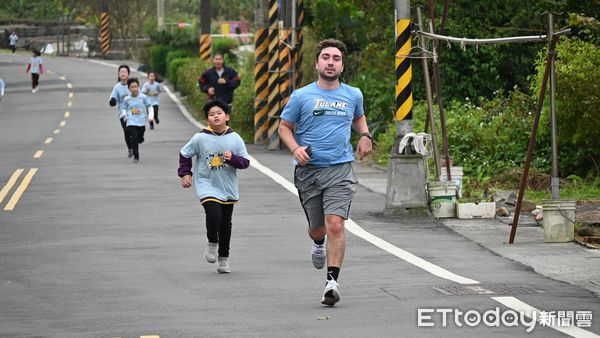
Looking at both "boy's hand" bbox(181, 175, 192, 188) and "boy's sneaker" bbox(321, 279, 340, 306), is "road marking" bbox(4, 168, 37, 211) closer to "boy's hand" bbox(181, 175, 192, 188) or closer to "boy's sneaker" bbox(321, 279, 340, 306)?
"boy's hand" bbox(181, 175, 192, 188)

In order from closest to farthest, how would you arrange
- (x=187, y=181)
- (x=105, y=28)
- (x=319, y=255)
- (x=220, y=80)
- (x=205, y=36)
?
1. (x=319, y=255)
2. (x=187, y=181)
3. (x=220, y=80)
4. (x=205, y=36)
5. (x=105, y=28)

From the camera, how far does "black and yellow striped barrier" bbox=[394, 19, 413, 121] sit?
1800 cm

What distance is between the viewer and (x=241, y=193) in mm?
20641

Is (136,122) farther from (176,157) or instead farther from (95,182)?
(95,182)

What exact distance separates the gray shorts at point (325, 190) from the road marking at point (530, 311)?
1.38 meters

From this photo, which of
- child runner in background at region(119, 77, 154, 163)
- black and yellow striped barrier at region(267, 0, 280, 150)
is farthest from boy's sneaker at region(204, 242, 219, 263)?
black and yellow striped barrier at region(267, 0, 280, 150)

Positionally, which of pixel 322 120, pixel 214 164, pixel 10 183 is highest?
pixel 322 120

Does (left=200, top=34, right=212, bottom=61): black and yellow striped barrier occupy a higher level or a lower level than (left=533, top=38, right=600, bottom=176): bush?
lower

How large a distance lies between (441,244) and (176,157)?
13.7 metres

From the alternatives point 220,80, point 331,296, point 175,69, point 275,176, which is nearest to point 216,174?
point 331,296

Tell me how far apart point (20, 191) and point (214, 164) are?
946cm

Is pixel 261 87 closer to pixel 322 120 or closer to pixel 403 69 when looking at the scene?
pixel 403 69

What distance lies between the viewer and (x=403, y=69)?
59.2ft

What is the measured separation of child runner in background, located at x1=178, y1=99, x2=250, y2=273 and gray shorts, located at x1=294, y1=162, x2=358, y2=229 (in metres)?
1.66
